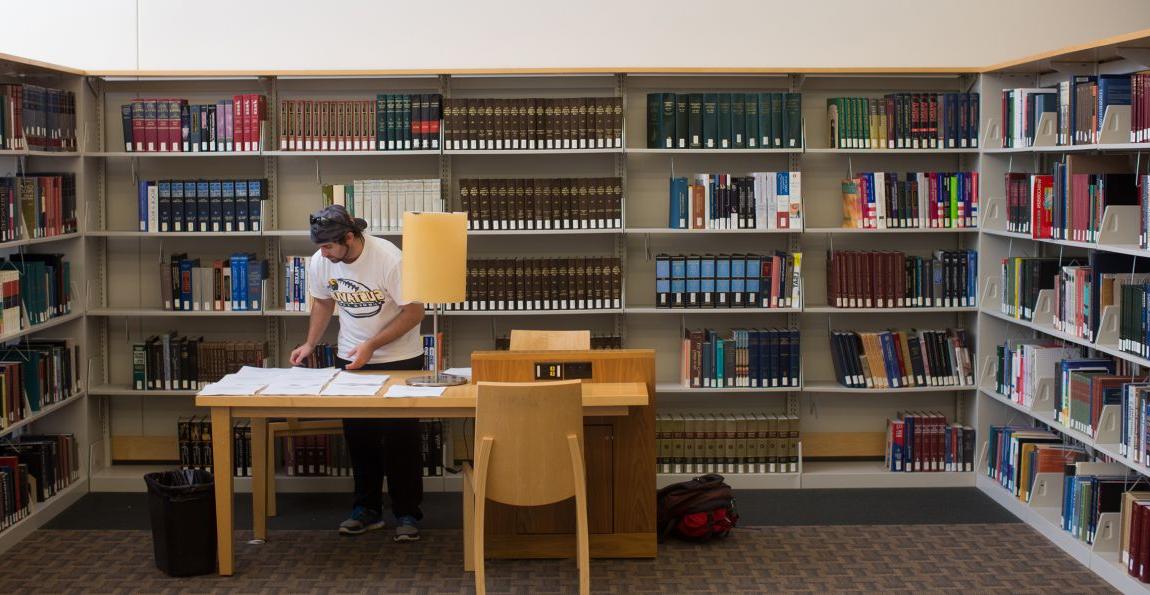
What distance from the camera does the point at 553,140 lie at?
6449 millimetres

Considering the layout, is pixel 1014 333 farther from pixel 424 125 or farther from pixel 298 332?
pixel 298 332

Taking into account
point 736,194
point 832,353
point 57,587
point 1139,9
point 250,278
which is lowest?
point 57,587

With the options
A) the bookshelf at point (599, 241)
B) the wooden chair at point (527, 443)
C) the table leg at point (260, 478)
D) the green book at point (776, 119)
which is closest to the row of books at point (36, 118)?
the bookshelf at point (599, 241)

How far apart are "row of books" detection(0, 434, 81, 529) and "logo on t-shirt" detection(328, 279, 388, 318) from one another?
1709 millimetres

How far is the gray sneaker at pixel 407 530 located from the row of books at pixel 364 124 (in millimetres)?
1999

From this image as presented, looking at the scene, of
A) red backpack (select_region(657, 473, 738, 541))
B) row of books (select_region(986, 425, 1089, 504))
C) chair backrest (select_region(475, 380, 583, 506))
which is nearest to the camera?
chair backrest (select_region(475, 380, 583, 506))

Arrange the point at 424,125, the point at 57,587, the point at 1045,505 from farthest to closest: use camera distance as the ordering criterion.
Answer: the point at 424,125 < the point at 1045,505 < the point at 57,587

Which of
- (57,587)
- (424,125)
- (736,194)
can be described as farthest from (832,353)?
(57,587)

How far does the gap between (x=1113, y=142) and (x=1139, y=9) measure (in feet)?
7.73

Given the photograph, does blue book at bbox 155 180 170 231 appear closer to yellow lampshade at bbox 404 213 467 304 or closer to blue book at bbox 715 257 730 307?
yellow lampshade at bbox 404 213 467 304

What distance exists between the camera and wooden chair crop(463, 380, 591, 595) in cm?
439

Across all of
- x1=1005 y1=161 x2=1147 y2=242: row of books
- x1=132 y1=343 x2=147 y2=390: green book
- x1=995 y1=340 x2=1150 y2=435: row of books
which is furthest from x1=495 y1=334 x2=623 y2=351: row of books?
x1=1005 y1=161 x2=1147 y2=242: row of books

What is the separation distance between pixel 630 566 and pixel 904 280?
2.40 meters

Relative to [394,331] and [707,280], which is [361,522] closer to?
[394,331]
